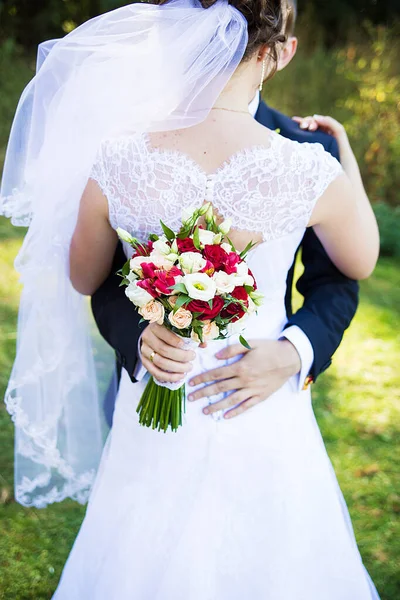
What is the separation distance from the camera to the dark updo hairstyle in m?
1.76

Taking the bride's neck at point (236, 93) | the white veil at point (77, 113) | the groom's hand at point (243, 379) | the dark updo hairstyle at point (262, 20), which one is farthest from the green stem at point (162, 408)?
the dark updo hairstyle at point (262, 20)

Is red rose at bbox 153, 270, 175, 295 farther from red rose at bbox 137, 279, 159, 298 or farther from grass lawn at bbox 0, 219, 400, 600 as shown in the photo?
grass lawn at bbox 0, 219, 400, 600

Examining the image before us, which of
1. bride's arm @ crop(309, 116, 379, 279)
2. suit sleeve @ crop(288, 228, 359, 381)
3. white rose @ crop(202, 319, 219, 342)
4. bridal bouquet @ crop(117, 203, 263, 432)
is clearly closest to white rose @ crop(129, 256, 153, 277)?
bridal bouquet @ crop(117, 203, 263, 432)

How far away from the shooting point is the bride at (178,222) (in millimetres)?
1760

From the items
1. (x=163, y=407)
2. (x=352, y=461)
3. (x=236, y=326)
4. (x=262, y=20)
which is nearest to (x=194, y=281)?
(x=236, y=326)

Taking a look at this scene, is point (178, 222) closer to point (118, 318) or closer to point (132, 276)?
point (132, 276)

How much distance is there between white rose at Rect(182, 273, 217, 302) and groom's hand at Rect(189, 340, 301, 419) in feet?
1.77

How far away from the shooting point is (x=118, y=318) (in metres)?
2.10

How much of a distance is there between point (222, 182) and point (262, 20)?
46 cm

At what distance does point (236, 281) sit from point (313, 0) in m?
10.4

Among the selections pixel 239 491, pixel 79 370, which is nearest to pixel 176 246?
pixel 239 491

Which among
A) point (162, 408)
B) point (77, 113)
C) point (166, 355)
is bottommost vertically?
point (162, 408)

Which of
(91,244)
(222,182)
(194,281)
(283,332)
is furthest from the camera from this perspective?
(283,332)

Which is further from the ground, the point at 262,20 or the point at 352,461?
the point at 262,20
